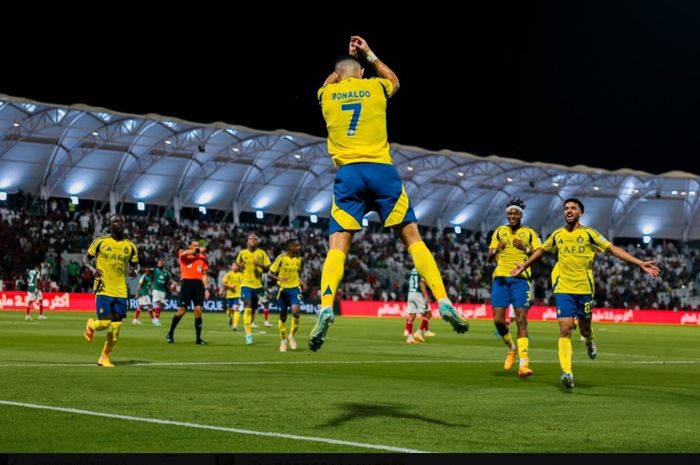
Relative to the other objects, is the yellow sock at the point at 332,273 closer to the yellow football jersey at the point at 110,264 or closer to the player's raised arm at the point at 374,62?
the player's raised arm at the point at 374,62

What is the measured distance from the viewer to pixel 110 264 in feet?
57.8

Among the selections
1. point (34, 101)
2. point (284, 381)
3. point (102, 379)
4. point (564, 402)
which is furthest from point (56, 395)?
point (34, 101)

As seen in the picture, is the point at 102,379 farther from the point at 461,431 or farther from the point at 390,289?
the point at 390,289

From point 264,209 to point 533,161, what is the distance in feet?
71.5

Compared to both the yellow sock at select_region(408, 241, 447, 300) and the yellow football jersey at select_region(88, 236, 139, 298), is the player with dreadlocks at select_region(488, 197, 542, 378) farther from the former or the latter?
the yellow sock at select_region(408, 241, 447, 300)

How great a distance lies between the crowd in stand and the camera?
5941 centimetres

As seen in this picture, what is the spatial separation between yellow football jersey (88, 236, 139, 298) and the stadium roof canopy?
44620mm

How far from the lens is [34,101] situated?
60.0m

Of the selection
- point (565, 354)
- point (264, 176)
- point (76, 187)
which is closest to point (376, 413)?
point (565, 354)

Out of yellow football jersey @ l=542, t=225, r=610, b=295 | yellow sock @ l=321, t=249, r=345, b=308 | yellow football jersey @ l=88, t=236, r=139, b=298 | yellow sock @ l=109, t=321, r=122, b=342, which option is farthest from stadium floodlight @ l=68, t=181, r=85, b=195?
yellow sock @ l=321, t=249, r=345, b=308

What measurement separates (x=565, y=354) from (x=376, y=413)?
483 centimetres

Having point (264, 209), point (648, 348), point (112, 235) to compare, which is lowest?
point (648, 348)

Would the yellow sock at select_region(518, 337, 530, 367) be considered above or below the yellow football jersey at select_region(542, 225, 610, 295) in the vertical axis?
below

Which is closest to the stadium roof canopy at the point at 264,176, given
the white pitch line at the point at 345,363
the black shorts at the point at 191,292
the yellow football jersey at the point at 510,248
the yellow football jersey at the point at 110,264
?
the black shorts at the point at 191,292
